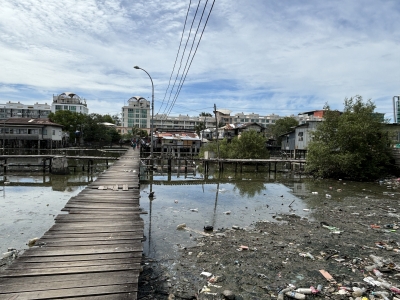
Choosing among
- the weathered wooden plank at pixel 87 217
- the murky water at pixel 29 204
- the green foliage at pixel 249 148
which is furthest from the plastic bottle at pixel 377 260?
the green foliage at pixel 249 148

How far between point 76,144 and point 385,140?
5850cm

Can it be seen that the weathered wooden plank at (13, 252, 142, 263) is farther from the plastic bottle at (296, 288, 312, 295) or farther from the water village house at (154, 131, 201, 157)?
the water village house at (154, 131, 201, 157)

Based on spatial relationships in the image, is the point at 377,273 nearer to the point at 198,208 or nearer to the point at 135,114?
the point at 198,208

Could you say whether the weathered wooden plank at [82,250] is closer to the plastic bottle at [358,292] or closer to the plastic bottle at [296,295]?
the plastic bottle at [296,295]

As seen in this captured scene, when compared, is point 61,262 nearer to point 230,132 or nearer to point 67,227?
point 67,227

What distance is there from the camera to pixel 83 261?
4.19 meters

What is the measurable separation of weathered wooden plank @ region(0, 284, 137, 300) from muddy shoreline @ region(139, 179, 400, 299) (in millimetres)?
1393

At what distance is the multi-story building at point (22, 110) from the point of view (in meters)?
92.2

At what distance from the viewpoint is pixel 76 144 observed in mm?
62094

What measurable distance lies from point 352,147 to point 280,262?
61.1 feet

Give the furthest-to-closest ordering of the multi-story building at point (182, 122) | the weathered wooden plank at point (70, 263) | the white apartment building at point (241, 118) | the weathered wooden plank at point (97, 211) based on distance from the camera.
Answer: the white apartment building at point (241, 118), the multi-story building at point (182, 122), the weathered wooden plank at point (97, 211), the weathered wooden plank at point (70, 263)

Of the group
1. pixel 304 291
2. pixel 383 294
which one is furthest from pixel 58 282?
pixel 383 294

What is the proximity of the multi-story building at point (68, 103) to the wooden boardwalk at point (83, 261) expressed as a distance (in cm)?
9709

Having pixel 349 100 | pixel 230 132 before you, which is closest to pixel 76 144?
pixel 230 132
